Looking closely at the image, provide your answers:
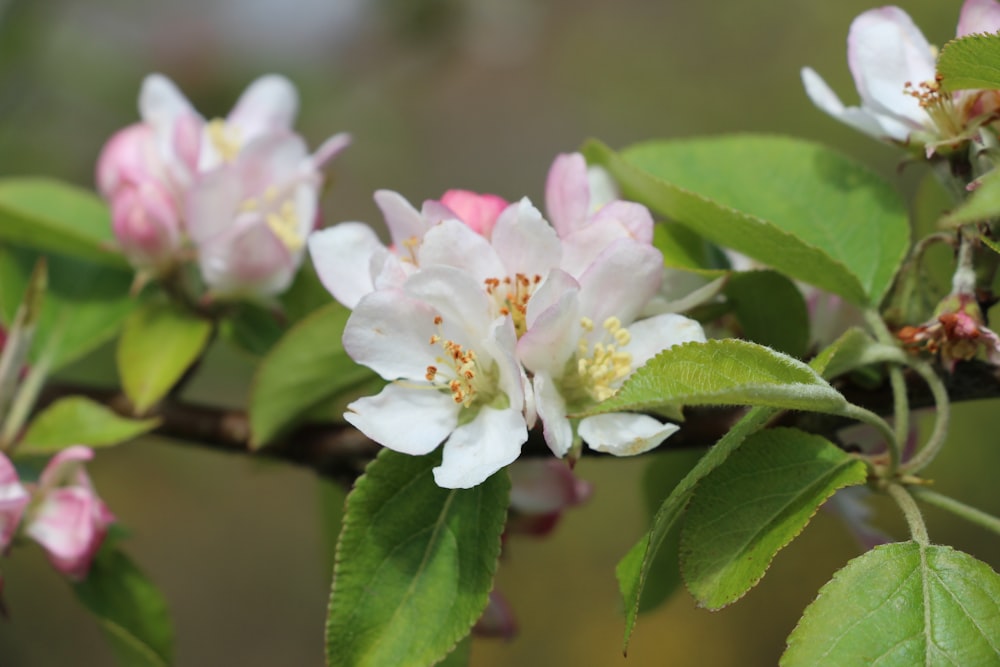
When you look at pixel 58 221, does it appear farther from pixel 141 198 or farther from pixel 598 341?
pixel 598 341

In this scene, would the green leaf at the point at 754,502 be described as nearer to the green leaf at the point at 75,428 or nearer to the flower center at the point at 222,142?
the green leaf at the point at 75,428

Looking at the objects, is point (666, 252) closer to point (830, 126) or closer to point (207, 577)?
point (830, 126)

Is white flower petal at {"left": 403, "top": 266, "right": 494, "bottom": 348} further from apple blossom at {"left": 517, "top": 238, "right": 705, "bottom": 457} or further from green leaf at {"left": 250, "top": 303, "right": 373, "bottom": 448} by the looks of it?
green leaf at {"left": 250, "top": 303, "right": 373, "bottom": 448}

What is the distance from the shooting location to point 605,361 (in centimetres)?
66

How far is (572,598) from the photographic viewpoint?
331 centimetres

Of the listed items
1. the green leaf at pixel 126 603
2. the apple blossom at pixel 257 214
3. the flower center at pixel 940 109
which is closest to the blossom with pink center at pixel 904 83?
the flower center at pixel 940 109

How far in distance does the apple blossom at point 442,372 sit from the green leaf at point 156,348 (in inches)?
13.6

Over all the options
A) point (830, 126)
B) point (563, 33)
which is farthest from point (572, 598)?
point (563, 33)

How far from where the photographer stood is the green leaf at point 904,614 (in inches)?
21.4

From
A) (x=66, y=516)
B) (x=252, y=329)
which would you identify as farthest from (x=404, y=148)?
(x=66, y=516)

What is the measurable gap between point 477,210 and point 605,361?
14 centimetres

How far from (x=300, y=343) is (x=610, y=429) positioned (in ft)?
1.00

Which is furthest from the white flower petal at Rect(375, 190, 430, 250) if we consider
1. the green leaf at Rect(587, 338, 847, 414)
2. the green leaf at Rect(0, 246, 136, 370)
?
the green leaf at Rect(0, 246, 136, 370)

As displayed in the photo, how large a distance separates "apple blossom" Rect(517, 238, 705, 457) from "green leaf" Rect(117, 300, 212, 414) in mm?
424
